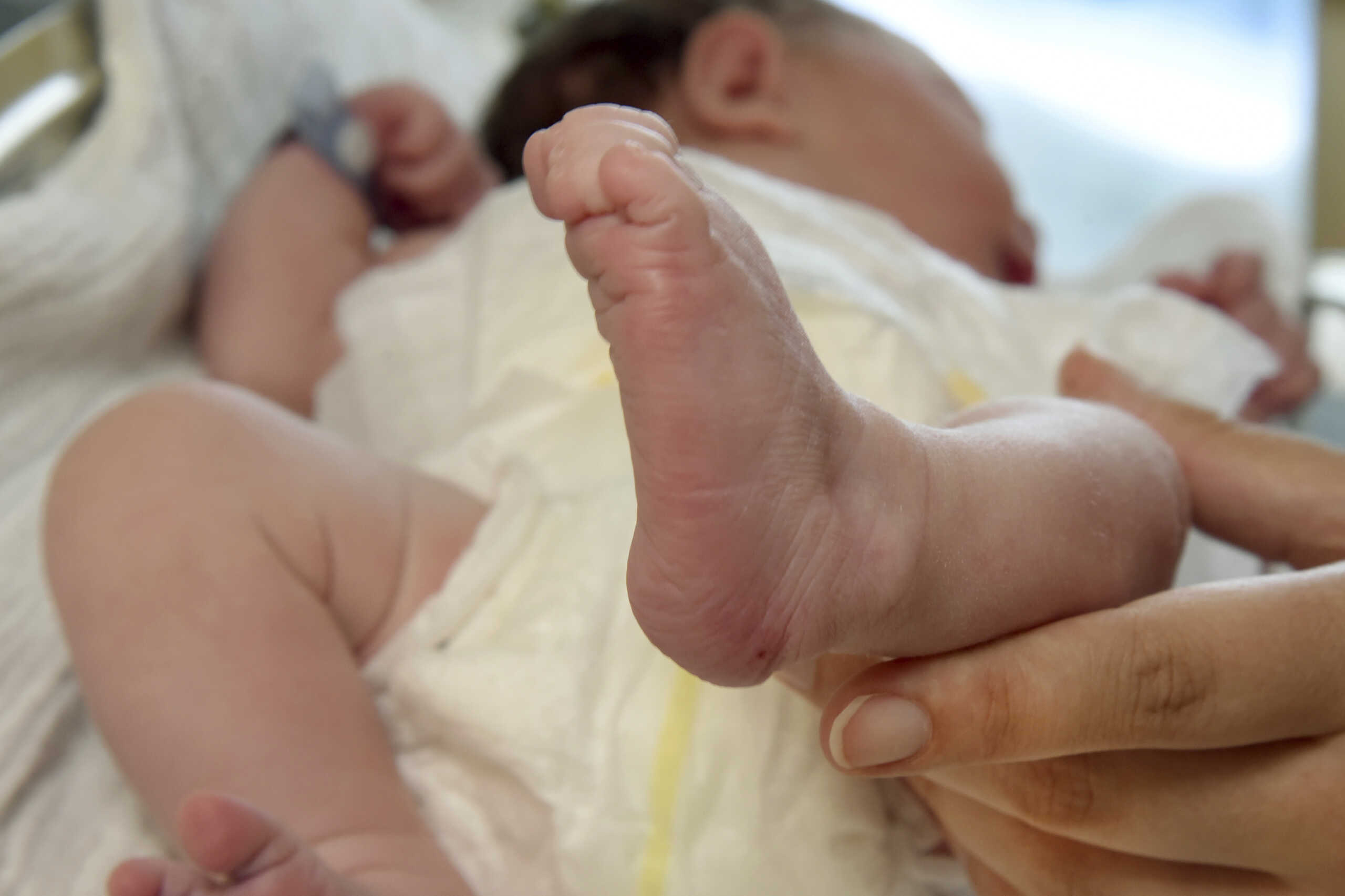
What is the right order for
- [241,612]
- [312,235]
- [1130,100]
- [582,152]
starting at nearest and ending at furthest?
[582,152]
[241,612]
[312,235]
[1130,100]

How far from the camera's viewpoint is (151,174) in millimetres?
918

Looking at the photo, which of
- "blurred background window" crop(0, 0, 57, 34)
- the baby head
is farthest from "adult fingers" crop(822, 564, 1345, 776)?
"blurred background window" crop(0, 0, 57, 34)

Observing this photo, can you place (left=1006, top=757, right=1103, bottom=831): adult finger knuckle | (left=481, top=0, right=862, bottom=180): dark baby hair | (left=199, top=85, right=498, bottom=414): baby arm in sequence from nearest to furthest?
(left=1006, top=757, right=1103, bottom=831): adult finger knuckle < (left=199, top=85, right=498, bottom=414): baby arm < (left=481, top=0, right=862, bottom=180): dark baby hair

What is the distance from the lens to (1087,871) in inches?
17.8

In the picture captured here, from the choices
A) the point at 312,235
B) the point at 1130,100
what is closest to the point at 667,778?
the point at 312,235

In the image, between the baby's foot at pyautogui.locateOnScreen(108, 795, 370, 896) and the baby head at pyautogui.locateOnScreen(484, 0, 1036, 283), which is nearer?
the baby's foot at pyautogui.locateOnScreen(108, 795, 370, 896)

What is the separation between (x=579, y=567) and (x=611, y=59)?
29.9 inches

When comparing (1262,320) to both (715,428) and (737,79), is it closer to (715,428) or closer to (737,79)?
(737,79)

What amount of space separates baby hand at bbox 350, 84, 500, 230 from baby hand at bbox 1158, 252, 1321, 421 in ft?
2.88

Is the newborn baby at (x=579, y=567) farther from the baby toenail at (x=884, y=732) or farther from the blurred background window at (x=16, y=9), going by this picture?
the blurred background window at (x=16, y=9)

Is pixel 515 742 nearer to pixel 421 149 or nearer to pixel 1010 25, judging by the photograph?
pixel 421 149

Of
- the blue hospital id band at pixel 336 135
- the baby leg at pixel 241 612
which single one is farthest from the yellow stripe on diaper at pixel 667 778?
the blue hospital id band at pixel 336 135

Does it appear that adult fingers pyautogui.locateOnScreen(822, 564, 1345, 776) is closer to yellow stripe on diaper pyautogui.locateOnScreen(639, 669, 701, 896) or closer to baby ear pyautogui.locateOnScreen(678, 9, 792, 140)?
yellow stripe on diaper pyautogui.locateOnScreen(639, 669, 701, 896)

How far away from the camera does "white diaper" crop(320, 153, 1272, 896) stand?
0.51 meters
